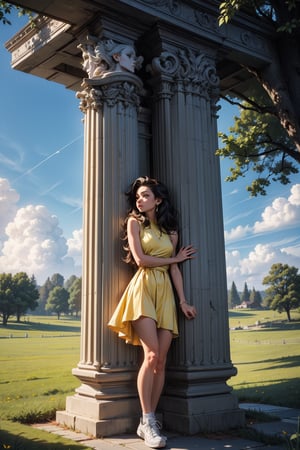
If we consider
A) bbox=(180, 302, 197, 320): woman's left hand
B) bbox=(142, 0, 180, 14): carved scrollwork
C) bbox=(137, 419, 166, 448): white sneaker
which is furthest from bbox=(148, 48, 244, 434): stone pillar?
bbox=(137, 419, 166, 448): white sneaker

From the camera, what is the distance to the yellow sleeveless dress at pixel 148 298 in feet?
16.5

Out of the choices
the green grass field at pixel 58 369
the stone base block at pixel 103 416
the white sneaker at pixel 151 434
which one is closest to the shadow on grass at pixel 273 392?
the green grass field at pixel 58 369

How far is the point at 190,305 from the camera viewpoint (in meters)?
→ 5.62

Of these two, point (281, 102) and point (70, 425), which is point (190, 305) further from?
point (281, 102)

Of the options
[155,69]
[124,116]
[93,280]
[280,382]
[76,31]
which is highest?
[76,31]

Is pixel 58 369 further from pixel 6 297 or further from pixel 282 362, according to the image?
pixel 282 362

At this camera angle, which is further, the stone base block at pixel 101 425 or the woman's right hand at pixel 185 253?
the woman's right hand at pixel 185 253

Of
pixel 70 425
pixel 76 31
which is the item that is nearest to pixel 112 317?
pixel 70 425

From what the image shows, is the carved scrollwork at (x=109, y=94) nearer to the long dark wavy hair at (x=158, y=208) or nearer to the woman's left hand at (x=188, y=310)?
the long dark wavy hair at (x=158, y=208)

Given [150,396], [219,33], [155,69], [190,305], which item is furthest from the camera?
[219,33]

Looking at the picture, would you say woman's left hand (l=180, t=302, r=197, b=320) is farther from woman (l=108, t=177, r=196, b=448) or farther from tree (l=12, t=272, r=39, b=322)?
tree (l=12, t=272, r=39, b=322)

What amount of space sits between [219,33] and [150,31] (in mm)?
1124

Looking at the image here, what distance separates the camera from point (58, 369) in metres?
8.60

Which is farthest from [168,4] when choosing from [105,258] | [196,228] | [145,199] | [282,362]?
[282,362]
